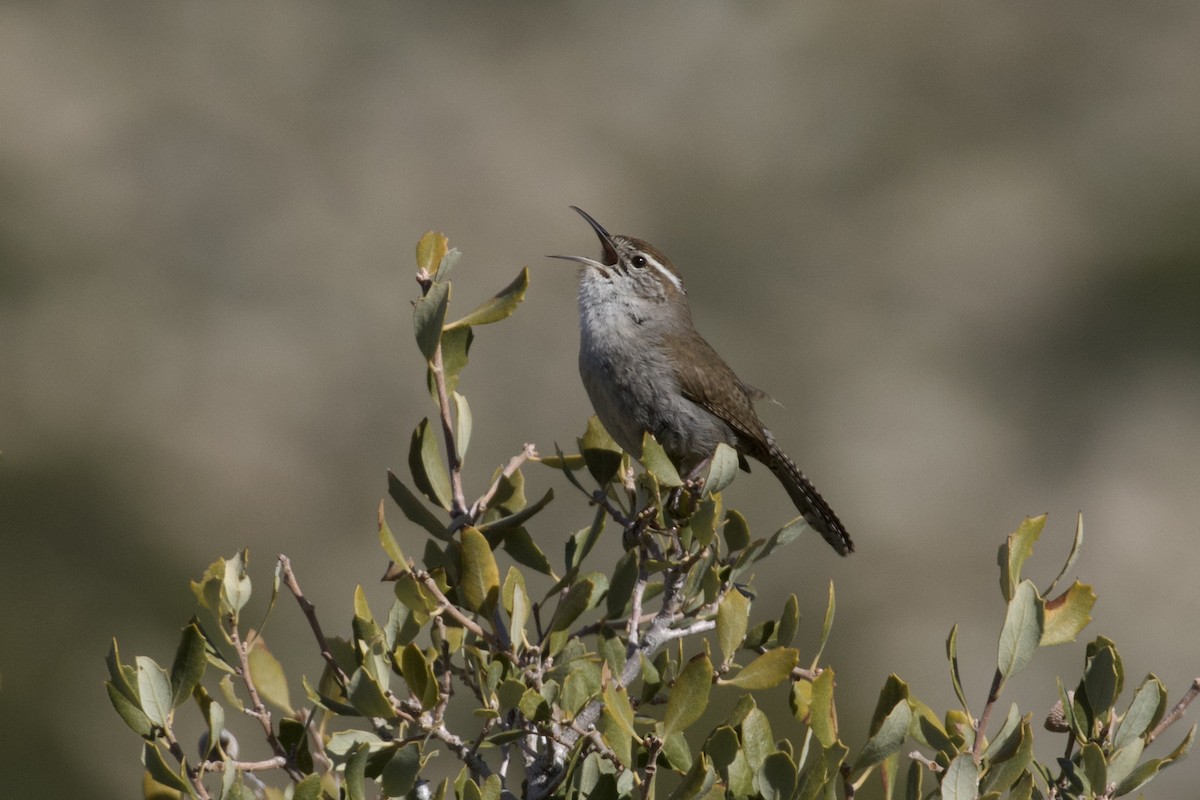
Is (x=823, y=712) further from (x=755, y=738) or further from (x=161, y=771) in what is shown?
(x=161, y=771)

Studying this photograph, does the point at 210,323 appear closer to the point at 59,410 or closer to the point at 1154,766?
the point at 59,410

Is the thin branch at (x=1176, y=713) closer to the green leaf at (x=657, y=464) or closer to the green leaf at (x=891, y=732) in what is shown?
the green leaf at (x=891, y=732)

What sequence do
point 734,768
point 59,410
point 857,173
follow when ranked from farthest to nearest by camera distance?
point 857,173
point 59,410
point 734,768

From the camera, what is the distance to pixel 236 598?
1885 mm

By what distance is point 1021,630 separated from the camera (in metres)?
1.76

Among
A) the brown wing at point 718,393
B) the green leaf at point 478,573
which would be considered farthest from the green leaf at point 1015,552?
the brown wing at point 718,393

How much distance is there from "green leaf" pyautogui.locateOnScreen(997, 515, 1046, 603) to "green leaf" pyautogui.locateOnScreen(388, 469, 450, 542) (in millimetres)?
798

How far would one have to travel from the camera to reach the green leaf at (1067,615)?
1850mm

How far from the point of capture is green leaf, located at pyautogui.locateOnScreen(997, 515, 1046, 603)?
1.78m

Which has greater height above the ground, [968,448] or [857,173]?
[857,173]

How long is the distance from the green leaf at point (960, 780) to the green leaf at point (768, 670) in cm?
27

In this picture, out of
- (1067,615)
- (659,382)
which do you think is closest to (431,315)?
(1067,615)

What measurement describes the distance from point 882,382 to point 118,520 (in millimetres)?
4945

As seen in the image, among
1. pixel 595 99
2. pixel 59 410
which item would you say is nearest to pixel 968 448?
pixel 595 99
